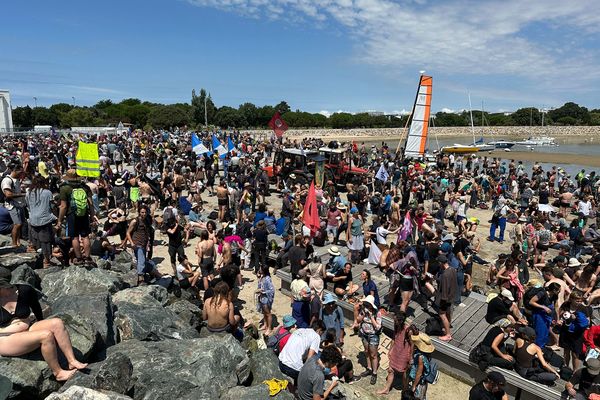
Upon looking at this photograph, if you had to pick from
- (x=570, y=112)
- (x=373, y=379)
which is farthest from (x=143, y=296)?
(x=570, y=112)

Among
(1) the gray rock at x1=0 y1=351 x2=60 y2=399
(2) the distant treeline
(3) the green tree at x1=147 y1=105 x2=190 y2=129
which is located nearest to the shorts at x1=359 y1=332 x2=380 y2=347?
(1) the gray rock at x1=0 y1=351 x2=60 y2=399

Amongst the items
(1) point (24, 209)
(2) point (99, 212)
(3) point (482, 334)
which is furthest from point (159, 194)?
(3) point (482, 334)

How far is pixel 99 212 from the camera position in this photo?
45.6 ft

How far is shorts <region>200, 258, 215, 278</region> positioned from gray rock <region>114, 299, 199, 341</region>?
5.09 ft

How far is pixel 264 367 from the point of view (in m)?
5.54

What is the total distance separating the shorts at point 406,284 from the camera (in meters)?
7.34

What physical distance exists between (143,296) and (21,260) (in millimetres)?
2681

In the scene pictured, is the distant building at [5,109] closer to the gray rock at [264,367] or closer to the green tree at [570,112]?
the gray rock at [264,367]

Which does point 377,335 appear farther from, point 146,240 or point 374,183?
point 374,183

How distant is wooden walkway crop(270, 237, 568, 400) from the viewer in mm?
5624

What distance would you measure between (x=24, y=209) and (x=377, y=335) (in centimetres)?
923

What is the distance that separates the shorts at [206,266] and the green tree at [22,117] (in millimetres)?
82948

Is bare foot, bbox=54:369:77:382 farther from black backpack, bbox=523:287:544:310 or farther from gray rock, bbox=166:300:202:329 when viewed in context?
black backpack, bbox=523:287:544:310

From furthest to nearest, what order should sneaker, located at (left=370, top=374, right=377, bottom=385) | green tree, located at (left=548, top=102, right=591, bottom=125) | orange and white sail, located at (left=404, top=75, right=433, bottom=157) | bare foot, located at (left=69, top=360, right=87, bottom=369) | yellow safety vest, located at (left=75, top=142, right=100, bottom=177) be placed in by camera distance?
green tree, located at (left=548, top=102, right=591, bottom=125)
orange and white sail, located at (left=404, top=75, right=433, bottom=157)
yellow safety vest, located at (left=75, top=142, right=100, bottom=177)
sneaker, located at (left=370, top=374, right=377, bottom=385)
bare foot, located at (left=69, top=360, right=87, bottom=369)
